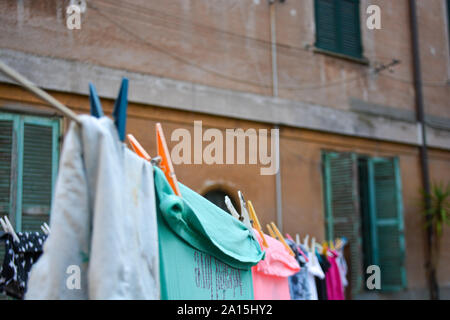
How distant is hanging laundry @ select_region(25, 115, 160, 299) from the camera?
5.22ft

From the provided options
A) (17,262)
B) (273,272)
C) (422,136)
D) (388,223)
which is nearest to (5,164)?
(17,262)

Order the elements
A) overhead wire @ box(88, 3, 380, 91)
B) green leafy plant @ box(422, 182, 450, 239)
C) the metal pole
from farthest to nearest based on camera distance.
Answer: green leafy plant @ box(422, 182, 450, 239) → overhead wire @ box(88, 3, 380, 91) → the metal pole

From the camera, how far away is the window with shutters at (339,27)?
7.89 metres

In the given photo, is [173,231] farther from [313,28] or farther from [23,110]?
[313,28]

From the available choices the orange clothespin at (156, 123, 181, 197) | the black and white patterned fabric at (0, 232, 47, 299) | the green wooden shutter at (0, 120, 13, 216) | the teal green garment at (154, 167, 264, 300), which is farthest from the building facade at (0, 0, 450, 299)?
the teal green garment at (154, 167, 264, 300)

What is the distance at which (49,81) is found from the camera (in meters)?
5.38

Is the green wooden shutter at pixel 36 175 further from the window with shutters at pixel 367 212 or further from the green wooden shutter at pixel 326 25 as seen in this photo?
the green wooden shutter at pixel 326 25

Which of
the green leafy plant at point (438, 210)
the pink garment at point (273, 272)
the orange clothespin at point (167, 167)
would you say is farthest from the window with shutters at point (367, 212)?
the orange clothespin at point (167, 167)

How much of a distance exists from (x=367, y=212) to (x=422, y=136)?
167cm

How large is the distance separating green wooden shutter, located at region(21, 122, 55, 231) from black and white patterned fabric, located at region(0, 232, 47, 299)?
1.78 meters

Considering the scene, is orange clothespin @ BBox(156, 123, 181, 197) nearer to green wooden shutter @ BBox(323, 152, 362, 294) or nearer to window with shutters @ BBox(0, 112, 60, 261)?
window with shutters @ BBox(0, 112, 60, 261)

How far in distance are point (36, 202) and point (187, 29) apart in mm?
2713

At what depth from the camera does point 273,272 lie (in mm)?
3469

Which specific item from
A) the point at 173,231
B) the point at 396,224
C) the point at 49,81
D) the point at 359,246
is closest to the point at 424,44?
the point at 396,224
